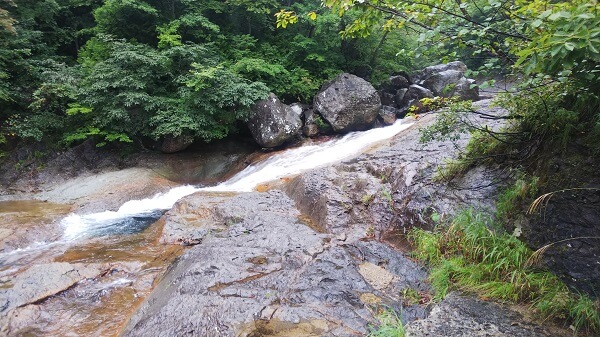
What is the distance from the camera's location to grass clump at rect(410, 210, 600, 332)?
273 cm

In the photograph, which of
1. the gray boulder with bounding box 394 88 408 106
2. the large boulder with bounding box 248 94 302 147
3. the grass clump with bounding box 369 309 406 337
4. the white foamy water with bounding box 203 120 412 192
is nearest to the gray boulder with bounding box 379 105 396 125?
the gray boulder with bounding box 394 88 408 106

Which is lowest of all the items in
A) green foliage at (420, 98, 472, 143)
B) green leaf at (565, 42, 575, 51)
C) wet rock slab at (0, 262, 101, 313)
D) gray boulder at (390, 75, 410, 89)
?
wet rock slab at (0, 262, 101, 313)

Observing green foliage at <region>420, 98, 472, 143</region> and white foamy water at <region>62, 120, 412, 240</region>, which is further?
white foamy water at <region>62, 120, 412, 240</region>

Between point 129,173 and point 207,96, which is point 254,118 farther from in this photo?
point 129,173

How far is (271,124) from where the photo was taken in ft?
40.2

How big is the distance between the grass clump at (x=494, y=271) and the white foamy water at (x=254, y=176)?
5927 millimetres

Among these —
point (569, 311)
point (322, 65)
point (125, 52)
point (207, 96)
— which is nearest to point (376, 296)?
point (569, 311)

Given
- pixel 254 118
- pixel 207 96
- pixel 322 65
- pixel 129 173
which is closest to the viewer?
pixel 129 173

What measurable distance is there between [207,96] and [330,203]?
7.30 m

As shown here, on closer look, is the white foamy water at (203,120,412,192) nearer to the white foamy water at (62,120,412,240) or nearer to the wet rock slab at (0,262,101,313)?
the white foamy water at (62,120,412,240)

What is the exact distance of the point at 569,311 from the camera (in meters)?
2.69

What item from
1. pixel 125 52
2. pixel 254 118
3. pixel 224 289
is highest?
pixel 125 52

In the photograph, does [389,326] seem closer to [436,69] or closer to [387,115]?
[387,115]

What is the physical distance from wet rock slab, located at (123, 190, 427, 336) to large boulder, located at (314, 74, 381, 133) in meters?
8.76
